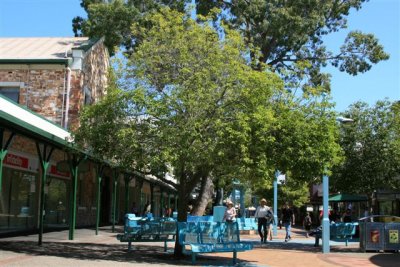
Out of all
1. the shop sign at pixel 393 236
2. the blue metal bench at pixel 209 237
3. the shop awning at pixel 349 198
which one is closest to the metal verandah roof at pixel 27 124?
the blue metal bench at pixel 209 237

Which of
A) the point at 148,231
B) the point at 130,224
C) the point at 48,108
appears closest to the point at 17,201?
the point at 48,108

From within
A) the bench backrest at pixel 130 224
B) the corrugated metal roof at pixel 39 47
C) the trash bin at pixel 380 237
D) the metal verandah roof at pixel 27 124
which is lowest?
the trash bin at pixel 380 237

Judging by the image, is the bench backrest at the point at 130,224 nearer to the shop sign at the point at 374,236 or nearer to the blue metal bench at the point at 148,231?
the blue metal bench at the point at 148,231

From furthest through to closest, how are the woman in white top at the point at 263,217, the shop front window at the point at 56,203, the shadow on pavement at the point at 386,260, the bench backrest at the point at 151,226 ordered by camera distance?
the shop front window at the point at 56,203 < the woman in white top at the point at 263,217 < the bench backrest at the point at 151,226 < the shadow on pavement at the point at 386,260

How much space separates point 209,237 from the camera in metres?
12.5

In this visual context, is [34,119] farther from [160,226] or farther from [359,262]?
[359,262]

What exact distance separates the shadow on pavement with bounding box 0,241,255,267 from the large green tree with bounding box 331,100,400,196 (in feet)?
26.0

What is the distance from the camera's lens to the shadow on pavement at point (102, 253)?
41.3 feet

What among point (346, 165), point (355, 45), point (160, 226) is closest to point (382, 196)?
point (355, 45)

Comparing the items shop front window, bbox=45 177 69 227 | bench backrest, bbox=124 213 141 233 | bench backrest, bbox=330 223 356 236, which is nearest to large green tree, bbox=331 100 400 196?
bench backrest, bbox=330 223 356 236

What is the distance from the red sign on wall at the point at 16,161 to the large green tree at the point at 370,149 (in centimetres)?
1221

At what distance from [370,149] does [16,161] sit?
13573mm

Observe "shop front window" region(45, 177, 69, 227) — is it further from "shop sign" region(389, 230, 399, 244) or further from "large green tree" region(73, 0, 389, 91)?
"shop sign" region(389, 230, 399, 244)

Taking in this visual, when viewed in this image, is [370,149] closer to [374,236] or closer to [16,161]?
[374,236]
